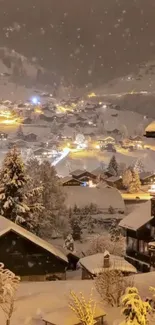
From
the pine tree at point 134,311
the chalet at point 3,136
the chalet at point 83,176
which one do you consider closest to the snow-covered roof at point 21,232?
the pine tree at point 134,311

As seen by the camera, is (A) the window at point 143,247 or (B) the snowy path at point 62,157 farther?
(B) the snowy path at point 62,157

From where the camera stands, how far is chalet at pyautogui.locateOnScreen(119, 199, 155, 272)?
31639mm

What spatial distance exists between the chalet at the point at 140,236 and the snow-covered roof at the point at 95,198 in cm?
2890

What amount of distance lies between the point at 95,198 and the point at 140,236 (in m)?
32.9

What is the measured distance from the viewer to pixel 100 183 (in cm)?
8188

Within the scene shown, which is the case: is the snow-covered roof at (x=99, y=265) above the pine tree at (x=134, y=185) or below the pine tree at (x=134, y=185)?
below

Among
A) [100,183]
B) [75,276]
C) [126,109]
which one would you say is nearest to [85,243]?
[75,276]

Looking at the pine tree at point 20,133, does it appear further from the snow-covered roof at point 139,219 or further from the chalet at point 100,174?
the snow-covered roof at point 139,219

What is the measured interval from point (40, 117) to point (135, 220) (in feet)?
488

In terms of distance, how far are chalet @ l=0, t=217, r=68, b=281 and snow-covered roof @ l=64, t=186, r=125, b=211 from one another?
37047mm

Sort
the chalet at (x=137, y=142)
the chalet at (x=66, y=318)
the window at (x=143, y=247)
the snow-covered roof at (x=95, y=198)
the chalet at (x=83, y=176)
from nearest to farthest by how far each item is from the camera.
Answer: the chalet at (x=66, y=318) < the window at (x=143, y=247) < the snow-covered roof at (x=95, y=198) < the chalet at (x=83, y=176) < the chalet at (x=137, y=142)

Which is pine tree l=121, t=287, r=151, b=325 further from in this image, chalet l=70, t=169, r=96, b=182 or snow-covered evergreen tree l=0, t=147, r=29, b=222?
chalet l=70, t=169, r=96, b=182

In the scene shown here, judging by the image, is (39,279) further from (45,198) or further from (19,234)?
(45,198)

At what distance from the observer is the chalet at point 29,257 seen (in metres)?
24.5
